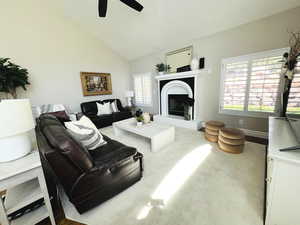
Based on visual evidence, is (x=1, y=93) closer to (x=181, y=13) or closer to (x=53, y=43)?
(x=53, y=43)

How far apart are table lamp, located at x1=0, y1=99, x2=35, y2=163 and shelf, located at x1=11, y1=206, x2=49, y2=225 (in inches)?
22.0

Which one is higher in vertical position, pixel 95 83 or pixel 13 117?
pixel 95 83

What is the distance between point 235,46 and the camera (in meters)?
2.88

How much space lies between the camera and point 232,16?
8.50 ft

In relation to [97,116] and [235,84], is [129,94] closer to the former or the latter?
[97,116]

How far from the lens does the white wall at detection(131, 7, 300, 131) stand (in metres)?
2.36

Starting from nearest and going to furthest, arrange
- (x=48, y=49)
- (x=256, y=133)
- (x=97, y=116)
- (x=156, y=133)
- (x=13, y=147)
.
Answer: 1. (x=13, y=147)
2. (x=156, y=133)
3. (x=256, y=133)
4. (x=48, y=49)
5. (x=97, y=116)

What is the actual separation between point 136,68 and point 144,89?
1042 mm

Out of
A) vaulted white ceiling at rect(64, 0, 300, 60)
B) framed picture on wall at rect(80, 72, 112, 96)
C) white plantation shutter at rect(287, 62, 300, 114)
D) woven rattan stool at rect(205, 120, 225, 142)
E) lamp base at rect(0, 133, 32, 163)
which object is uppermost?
vaulted white ceiling at rect(64, 0, 300, 60)

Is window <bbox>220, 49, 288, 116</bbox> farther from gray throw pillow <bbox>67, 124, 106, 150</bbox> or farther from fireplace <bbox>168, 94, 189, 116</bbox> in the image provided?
gray throw pillow <bbox>67, 124, 106, 150</bbox>

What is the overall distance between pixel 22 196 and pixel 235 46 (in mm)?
4346

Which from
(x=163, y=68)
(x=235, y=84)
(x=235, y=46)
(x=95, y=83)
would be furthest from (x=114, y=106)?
(x=235, y=46)

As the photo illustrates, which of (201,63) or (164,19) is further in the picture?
(201,63)

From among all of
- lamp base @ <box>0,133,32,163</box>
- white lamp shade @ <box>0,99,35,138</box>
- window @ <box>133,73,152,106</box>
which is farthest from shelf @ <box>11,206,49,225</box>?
window @ <box>133,73,152,106</box>
